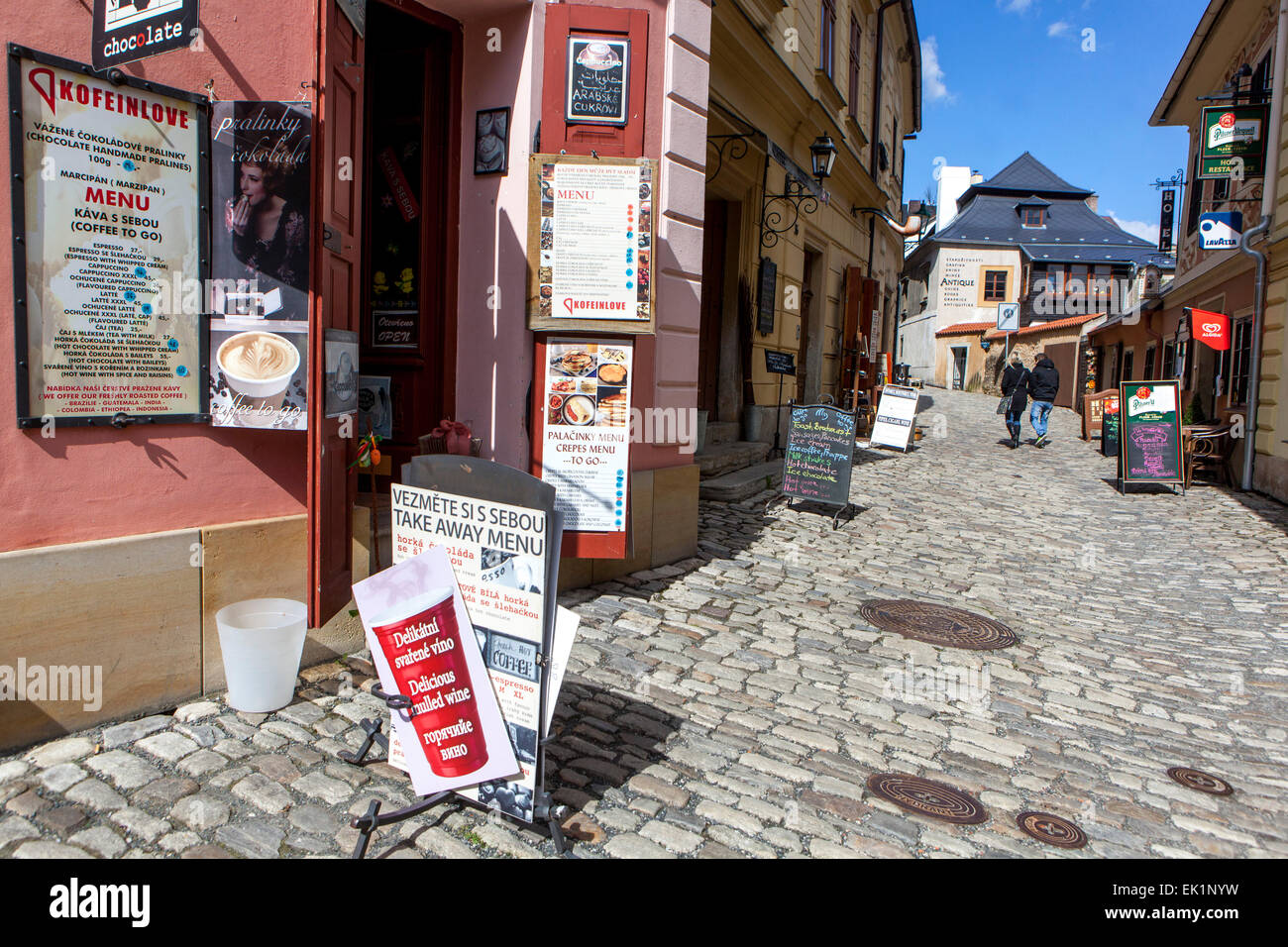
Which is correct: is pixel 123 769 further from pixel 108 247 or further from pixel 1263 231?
pixel 1263 231

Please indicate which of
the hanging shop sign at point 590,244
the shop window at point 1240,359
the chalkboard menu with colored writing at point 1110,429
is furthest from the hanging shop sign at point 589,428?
the chalkboard menu with colored writing at point 1110,429

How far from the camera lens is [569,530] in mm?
5668

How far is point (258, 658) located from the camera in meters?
3.67

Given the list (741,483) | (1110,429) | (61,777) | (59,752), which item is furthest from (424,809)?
(1110,429)

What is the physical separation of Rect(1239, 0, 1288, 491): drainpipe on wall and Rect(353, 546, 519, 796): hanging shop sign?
473 inches

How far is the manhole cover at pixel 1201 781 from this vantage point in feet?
11.8

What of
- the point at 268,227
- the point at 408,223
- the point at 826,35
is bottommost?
the point at 268,227

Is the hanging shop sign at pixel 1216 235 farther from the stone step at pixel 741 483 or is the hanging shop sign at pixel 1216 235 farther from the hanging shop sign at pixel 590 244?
the hanging shop sign at pixel 590 244

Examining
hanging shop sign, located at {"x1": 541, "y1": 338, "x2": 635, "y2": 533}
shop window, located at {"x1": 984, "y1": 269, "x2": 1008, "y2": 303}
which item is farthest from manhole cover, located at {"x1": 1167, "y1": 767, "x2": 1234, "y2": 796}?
shop window, located at {"x1": 984, "y1": 269, "x2": 1008, "y2": 303}

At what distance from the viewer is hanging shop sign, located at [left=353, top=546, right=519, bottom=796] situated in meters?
2.91

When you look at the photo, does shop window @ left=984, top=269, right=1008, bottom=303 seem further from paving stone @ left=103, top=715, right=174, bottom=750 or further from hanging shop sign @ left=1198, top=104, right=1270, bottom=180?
paving stone @ left=103, top=715, right=174, bottom=750

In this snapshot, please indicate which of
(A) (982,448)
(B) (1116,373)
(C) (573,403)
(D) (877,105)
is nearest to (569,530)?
(C) (573,403)

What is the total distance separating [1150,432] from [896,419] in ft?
13.1

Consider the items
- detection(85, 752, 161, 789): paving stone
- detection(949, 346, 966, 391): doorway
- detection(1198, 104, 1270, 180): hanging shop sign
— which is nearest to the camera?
detection(85, 752, 161, 789): paving stone
